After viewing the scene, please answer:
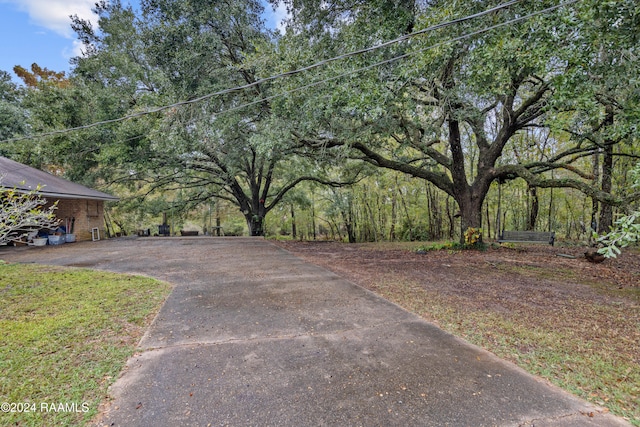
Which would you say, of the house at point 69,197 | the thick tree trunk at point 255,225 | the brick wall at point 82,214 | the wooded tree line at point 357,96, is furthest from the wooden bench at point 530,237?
the brick wall at point 82,214

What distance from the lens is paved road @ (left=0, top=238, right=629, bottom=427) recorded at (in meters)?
1.81

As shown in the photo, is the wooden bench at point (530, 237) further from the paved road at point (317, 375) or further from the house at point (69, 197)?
the house at point (69, 197)

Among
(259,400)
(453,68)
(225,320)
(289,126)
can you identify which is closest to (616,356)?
(259,400)

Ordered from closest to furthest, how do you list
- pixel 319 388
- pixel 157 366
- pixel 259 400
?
pixel 259 400 < pixel 319 388 < pixel 157 366

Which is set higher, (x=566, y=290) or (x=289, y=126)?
(x=289, y=126)

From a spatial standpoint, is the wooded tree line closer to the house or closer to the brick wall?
the house

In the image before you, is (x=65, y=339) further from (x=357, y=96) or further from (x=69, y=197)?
(x=69, y=197)

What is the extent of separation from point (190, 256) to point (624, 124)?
917 cm

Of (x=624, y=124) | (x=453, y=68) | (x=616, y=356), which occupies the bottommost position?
(x=616, y=356)

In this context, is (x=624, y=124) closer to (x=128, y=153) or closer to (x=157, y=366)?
(x=157, y=366)

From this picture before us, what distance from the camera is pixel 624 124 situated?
4.47 meters

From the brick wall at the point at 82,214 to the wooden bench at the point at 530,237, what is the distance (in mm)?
15405

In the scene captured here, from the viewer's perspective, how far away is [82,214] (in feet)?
37.1

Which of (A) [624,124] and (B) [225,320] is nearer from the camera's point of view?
(B) [225,320]
